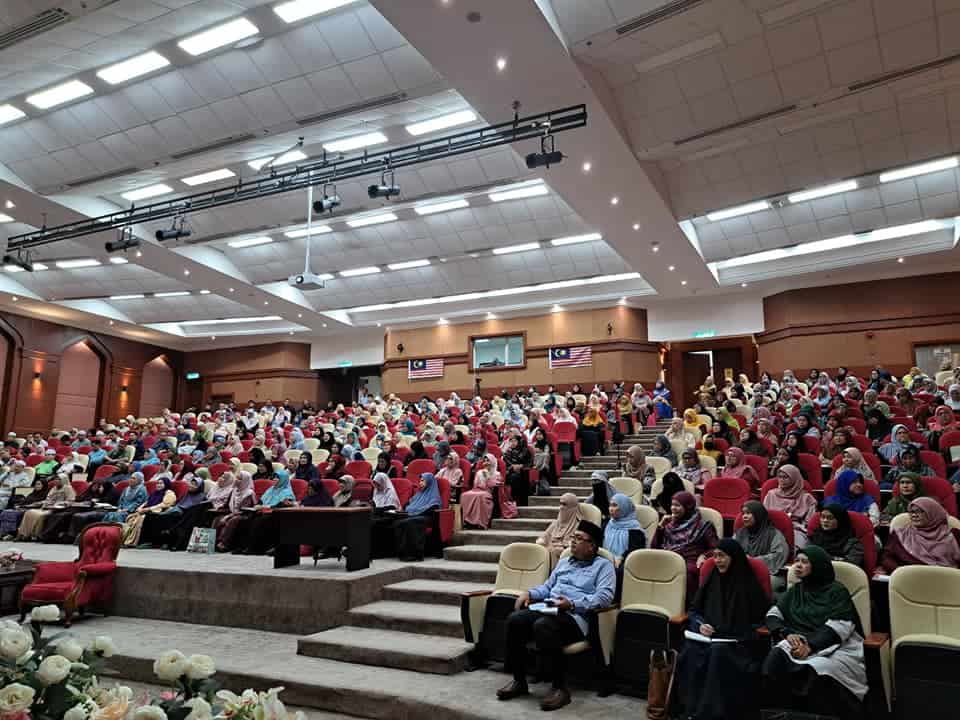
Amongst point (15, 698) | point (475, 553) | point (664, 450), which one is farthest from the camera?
point (664, 450)

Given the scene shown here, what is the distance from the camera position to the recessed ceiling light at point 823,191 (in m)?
10.9

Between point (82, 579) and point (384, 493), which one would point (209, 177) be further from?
point (82, 579)

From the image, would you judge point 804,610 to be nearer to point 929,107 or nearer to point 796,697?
point 796,697

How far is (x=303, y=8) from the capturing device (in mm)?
7020

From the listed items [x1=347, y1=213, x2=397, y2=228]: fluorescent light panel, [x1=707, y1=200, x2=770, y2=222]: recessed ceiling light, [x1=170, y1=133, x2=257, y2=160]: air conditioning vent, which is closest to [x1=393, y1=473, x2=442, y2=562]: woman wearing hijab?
[x1=170, y1=133, x2=257, y2=160]: air conditioning vent

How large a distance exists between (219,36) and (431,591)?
20.9 feet

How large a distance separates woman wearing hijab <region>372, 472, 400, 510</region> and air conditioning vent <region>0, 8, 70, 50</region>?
5.57 m

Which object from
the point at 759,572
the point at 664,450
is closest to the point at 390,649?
the point at 759,572

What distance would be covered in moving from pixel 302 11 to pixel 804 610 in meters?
7.15

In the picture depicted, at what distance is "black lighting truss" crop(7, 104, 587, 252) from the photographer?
7.45 meters

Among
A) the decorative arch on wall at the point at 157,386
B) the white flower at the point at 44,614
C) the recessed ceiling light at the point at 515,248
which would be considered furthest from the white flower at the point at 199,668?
the decorative arch on wall at the point at 157,386

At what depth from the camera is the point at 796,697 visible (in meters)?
3.31

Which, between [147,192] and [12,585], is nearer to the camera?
[12,585]

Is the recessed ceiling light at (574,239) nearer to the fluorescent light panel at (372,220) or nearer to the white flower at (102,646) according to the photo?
the fluorescent light panel at (372,220)
